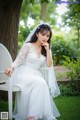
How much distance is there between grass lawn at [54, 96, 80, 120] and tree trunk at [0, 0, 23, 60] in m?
1.37

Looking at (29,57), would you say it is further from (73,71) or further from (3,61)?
(73,71)

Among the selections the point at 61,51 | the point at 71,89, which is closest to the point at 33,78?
the point at 71,89

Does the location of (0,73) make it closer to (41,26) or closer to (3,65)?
(3,65)

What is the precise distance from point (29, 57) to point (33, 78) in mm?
366

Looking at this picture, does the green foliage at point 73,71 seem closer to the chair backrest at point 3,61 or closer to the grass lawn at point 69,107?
the grass lawn at point 69,107

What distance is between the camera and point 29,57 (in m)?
4.96

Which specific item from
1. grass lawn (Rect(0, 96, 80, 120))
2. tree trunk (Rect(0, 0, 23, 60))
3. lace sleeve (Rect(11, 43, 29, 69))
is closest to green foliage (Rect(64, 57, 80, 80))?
grass lawn (Rect(0, 96, 80, 120))

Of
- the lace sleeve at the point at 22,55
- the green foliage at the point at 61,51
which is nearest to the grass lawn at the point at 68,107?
the lace sleeve at the point at 22,55

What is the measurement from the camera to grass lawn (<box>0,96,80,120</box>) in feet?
17.6

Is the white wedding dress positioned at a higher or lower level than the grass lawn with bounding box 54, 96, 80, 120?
higher

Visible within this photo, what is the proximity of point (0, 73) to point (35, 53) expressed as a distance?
0.61 metres

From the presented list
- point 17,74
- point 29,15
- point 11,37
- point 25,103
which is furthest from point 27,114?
point 29,15

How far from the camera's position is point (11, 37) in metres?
6.40

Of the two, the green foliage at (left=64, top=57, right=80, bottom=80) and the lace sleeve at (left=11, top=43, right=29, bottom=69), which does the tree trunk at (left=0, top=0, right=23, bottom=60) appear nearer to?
the lace sleeve at (left=11, top=43, right=29, bottom=69)
